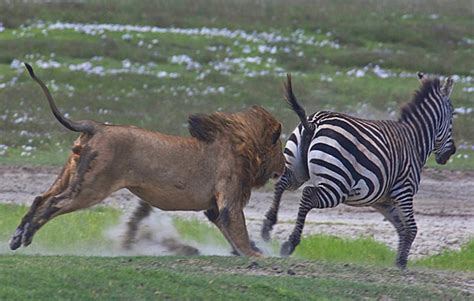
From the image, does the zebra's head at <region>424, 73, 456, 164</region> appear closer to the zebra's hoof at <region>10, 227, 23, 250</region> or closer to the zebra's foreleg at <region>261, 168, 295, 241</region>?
the zebra's foreleg at <region>261, 168, 295, 241</region>

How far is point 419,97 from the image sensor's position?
42.2ft

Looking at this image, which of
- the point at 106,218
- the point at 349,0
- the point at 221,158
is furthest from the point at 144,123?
the point at 349,0

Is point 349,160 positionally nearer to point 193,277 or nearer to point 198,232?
point 198,232

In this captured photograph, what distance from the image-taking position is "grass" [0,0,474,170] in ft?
71.4

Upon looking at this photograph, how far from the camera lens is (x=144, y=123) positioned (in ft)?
69.2

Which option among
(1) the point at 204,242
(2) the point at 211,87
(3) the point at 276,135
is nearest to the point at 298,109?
(3) the point at 276,135

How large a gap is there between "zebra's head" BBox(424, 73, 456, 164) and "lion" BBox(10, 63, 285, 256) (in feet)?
6.75

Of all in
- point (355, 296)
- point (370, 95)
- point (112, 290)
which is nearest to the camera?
point (112, 290)

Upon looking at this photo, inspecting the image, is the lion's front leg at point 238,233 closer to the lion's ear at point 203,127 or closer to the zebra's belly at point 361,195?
the lion's ear at point 203,127

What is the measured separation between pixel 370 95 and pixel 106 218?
36.4ft

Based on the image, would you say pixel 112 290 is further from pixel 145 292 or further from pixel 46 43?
pixel 46 43

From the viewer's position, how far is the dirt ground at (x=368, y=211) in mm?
14586

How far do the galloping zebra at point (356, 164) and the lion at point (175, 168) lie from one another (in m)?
0.34

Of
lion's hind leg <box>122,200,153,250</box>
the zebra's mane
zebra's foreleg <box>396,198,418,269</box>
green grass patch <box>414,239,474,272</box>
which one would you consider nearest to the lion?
lion's hind leg <box>122,200,153,250</box>
